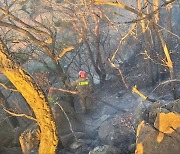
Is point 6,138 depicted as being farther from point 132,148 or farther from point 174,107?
point 174,107

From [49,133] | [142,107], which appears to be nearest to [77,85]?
[142,107]

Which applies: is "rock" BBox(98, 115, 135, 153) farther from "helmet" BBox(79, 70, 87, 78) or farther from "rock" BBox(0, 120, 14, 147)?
"rock" BBox(0, 120, 14, 147)

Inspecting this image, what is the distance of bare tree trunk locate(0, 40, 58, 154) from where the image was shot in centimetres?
444

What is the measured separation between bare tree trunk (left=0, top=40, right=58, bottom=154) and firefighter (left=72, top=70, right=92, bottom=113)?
16.4ft

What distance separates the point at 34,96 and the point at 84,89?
20.3ft

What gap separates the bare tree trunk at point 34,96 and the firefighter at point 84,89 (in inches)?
196

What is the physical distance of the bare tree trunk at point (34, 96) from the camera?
4438 mm

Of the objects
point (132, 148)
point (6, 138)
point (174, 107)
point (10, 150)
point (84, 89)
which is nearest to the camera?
point (174, 107)

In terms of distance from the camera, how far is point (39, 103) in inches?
186

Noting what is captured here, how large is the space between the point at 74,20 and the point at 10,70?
8.82m

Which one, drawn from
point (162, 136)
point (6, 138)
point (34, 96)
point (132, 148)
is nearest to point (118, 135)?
point (132, 148)

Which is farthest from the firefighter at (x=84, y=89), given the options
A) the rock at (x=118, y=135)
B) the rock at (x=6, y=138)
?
the rock at (x=6, y=138)

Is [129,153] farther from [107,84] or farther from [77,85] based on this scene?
[107,84]

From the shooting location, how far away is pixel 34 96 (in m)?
4.65
